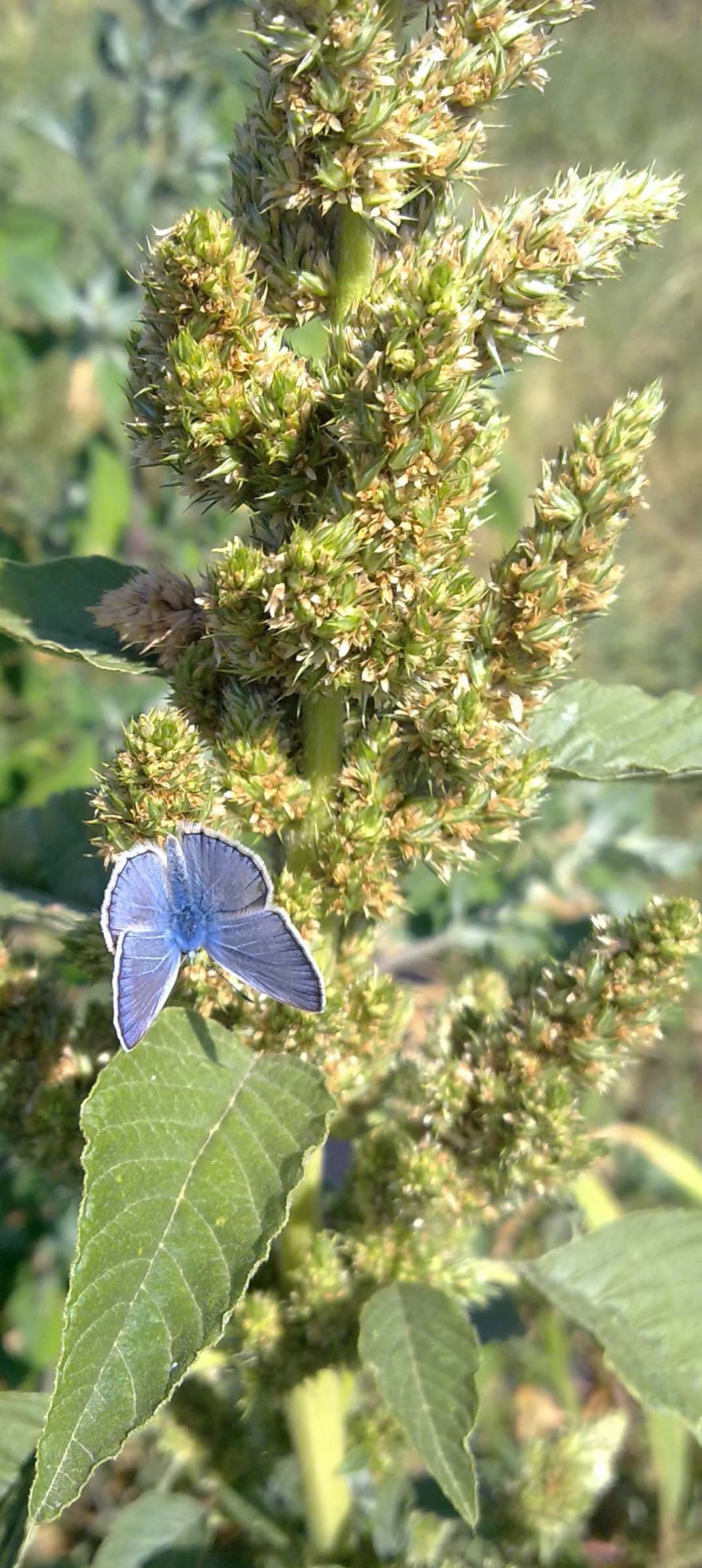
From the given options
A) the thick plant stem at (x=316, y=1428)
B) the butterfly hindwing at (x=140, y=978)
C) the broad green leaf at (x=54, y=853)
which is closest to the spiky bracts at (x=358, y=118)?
the butterfly hindwing at (x=140, y=978)

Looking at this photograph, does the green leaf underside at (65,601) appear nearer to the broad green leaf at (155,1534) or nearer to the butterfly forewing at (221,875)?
the butterfly forewing at (221,875)

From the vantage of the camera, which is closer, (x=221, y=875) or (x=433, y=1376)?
(x=221, y=875)

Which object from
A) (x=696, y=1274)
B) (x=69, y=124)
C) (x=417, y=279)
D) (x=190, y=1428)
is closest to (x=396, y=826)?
(x=417, y=279)

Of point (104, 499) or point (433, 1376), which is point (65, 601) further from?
point (104, 499)

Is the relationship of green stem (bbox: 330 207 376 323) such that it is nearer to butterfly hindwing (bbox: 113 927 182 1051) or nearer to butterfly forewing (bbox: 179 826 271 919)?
butterfly forewing (bbox: 179 826 271 919)

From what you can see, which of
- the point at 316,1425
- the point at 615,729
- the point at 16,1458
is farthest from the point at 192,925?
the point at 316,1425
